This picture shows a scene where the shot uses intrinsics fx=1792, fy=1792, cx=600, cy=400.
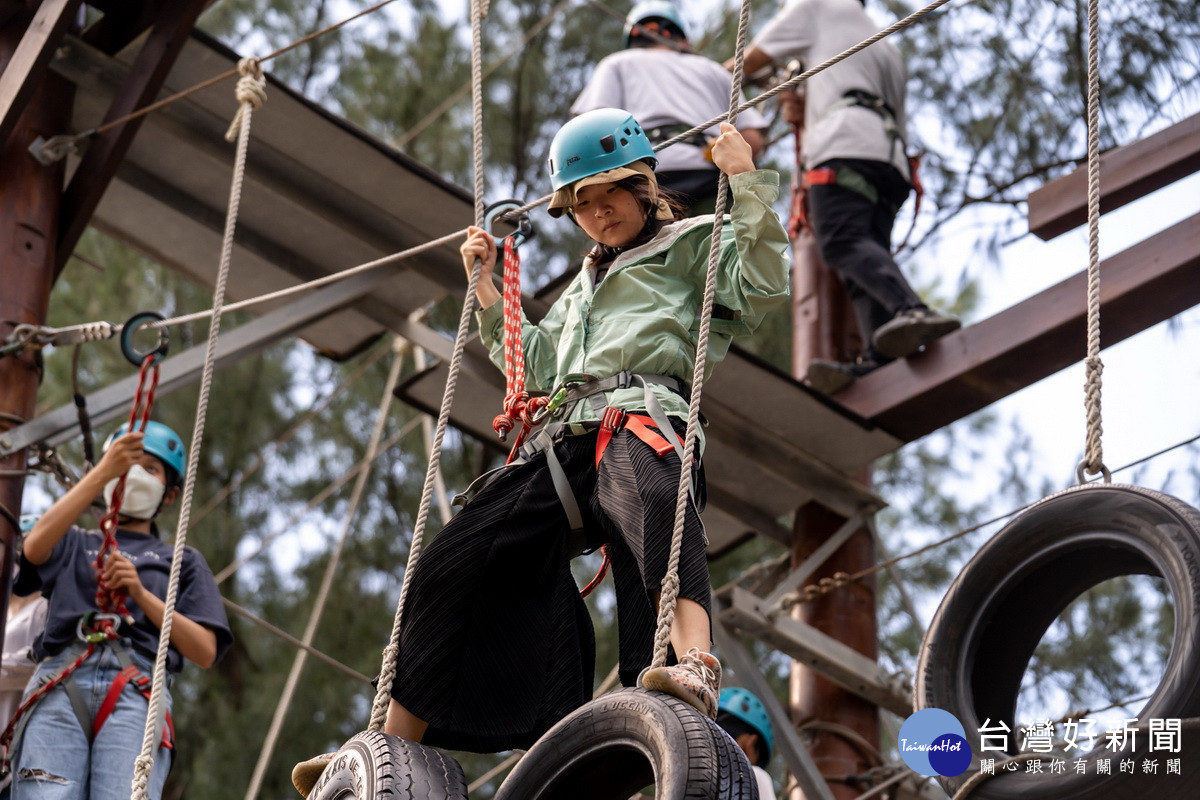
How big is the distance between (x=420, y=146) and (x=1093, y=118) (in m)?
6.59

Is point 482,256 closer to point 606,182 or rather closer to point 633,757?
point 606,182

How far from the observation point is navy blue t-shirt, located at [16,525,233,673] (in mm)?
4375

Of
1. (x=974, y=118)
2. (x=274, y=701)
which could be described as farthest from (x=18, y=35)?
(x=974, y=118)

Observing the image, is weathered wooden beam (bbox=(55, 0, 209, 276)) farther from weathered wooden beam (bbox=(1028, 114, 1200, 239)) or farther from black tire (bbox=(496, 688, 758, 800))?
black tire (bbox=(496, 688, 758, 800))

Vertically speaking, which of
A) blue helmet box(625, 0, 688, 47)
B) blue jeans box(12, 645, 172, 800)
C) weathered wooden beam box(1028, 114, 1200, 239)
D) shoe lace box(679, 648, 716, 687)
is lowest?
shoe lace box(679, 648, 716, 687)

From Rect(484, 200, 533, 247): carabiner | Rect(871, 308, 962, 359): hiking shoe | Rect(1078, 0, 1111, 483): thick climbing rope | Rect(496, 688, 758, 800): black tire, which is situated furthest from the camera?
Rect(871, 308, 962, 359): hiking shoe

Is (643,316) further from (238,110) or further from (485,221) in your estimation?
(238,110)

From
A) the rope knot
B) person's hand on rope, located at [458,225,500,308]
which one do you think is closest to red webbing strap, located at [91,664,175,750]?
person's hand on rope, located at [458,225,500,308]

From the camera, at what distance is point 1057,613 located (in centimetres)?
325

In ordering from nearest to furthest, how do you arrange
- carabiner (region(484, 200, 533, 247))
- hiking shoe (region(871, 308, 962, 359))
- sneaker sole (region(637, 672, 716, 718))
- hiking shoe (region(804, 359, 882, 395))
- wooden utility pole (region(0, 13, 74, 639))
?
sneaker sole (region(637, 672, 716, 718))
carabiner (region(484, 200, 533, 247))
wooden utility pole (region(0, 13, 74, 639))
hiking shoe (region(871, 308, 962, 359))
hiking shoe (region(804, 359, 882, 395))

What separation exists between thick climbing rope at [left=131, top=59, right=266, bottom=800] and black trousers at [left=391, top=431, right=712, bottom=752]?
0.59 meters

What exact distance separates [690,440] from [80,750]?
6.28 feet

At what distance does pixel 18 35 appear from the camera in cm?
531

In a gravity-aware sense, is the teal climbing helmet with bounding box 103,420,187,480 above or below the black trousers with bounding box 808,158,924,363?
below
